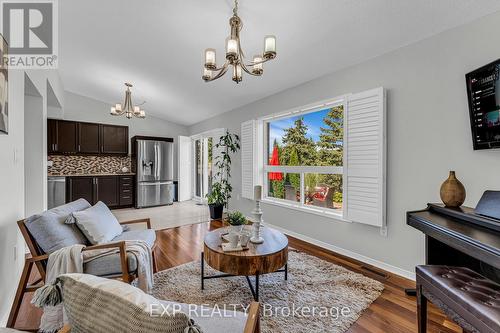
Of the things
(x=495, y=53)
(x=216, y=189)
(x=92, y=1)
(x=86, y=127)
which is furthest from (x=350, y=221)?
(x=86, y=127)

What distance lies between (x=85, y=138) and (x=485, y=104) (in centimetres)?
714

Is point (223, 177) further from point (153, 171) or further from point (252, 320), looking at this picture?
point (252, 320)

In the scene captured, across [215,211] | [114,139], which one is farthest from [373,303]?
[114,139]

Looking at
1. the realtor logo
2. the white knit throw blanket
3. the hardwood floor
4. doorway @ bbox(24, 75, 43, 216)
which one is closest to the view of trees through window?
the hardwood floor

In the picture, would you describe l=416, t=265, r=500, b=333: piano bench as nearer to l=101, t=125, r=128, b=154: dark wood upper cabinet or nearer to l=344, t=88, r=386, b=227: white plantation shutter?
l=344, t=88, r=386, b=227: white plantation shutter

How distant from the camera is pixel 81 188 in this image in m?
5.61

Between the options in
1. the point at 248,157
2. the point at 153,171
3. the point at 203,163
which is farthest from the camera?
the point at 203,163

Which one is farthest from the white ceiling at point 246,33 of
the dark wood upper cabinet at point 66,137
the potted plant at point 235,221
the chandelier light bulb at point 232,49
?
the potted plant at point 235,221

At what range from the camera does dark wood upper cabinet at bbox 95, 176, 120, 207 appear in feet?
19.2

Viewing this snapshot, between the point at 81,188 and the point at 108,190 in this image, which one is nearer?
the point at 81,188

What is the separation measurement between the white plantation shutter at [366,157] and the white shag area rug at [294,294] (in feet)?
2.36

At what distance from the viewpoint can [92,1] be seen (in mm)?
2477

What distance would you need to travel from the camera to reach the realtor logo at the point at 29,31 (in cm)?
218

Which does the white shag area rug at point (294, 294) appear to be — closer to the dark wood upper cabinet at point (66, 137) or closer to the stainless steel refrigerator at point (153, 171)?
the stainless steel refrigerator at point (153, 171)
